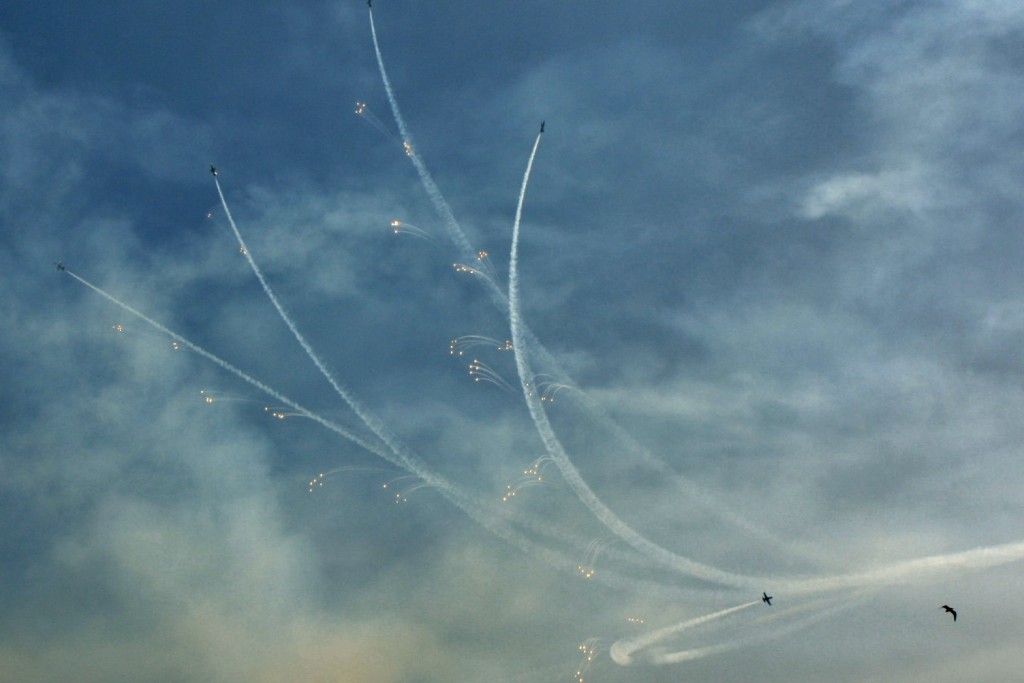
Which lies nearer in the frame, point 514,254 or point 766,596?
point 514,254

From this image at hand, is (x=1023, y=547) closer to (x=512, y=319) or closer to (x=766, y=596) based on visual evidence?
(x=766, y=596)

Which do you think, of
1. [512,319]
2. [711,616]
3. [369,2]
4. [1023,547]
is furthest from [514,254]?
[1023,547]

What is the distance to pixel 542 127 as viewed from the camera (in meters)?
129

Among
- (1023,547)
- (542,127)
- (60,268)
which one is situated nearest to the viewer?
(542,127)

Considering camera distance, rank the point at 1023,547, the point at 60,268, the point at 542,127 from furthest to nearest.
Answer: the point at 60,268 < the point at 1023,547 < the point at 542,127

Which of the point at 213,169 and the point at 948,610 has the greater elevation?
the point at 213,169

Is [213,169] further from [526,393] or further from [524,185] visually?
[526,393]

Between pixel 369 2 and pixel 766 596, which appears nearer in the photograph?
pixel 369 2

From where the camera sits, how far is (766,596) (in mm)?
145500

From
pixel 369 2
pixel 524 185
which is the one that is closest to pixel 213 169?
pixel 369 2

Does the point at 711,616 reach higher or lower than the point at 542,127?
lower

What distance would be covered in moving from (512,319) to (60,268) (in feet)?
235

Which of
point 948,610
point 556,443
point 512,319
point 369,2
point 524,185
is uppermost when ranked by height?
point 369,2

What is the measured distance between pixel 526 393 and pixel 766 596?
4745 centimetres
